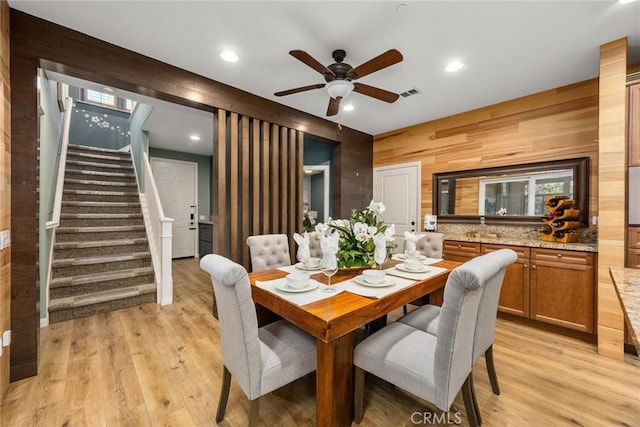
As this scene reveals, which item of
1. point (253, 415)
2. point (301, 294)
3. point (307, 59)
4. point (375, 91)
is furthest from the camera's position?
Result: point (375, 91)

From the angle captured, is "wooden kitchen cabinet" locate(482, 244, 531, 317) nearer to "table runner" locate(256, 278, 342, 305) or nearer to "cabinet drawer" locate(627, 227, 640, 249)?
"cabinet drawer" locate(627, 227, 640, 249)

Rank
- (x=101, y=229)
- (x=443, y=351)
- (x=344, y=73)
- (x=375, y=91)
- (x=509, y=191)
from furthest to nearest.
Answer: (x=101, y=229), (x=509, y=191), (x=375, y=91), (x=344, y=73), (x=443, y=351)

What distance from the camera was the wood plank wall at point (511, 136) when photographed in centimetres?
289

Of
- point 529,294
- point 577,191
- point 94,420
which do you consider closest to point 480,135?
point 577,191

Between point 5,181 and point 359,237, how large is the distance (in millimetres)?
2465

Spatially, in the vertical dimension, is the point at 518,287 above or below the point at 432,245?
below

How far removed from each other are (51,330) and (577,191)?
570 centimetres

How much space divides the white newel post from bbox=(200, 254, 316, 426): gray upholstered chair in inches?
89.1

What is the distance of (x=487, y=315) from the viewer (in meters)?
1.61

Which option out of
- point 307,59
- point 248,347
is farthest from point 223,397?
point 307,59

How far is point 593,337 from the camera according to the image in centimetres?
256

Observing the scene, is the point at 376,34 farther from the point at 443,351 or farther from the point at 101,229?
the point at 101,229

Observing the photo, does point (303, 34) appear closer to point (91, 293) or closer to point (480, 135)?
point (480, 135)

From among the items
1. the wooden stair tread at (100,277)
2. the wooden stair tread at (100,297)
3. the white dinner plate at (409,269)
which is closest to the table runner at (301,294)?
the white dinner plate at (409,269)
